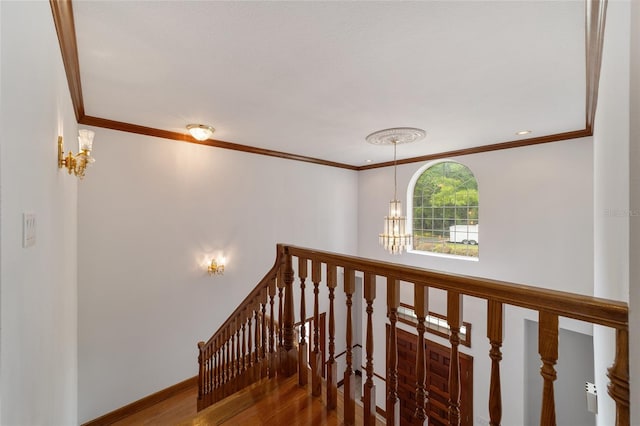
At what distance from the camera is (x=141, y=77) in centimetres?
204

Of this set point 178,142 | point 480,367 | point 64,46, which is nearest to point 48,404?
point 64,46

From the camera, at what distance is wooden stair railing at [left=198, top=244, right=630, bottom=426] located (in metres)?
0.71

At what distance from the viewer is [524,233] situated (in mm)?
3662

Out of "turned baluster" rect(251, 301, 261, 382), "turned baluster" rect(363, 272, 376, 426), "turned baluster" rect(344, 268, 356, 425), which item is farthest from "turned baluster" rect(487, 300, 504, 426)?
"turned baluster" rect(251, 301, 261, 382)

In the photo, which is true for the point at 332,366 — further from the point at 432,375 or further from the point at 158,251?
the point at 432,375

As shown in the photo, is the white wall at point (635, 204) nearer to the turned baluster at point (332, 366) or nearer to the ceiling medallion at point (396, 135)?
the turned baluster at point (332, 366)

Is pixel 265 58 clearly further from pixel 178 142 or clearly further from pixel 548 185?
pixel 548 185

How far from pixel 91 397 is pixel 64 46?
338cm

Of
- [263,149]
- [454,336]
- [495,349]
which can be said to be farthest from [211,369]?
[263,149]

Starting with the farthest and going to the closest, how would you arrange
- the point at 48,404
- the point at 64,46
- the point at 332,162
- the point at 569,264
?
the point at 332,162, the point at 569,264, the point at 64,46, the point at 48,404

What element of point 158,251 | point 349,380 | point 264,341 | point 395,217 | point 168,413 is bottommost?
point 168,413

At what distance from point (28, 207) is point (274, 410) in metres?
1.52

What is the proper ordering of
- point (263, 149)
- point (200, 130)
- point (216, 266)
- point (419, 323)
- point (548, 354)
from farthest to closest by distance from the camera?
point (263, 149) → point (216, 266) → point (200, 130) → point (419, 323) → point (548, 354)

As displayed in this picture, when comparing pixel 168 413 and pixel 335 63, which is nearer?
pixel 335 63
